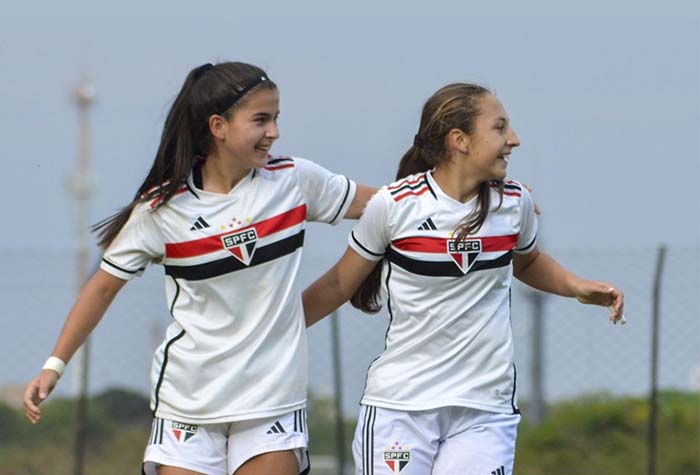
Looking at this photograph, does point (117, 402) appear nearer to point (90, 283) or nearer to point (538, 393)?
point (538, 393)

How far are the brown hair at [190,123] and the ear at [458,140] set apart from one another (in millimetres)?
589

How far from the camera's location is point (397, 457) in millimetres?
4352

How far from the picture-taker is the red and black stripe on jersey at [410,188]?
443 cm

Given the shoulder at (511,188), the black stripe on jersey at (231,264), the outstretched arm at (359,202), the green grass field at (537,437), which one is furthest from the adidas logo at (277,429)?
→ the green grass field at (537,437)

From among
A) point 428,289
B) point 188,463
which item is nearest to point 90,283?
point 188,463

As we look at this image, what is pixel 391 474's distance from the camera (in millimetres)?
4348

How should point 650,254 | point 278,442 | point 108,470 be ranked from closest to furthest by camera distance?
point 278,442 → point 650,254 → point 108,470

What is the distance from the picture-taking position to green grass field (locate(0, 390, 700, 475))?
29.5 feet

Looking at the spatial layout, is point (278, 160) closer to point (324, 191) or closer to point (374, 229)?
point (324, 191)

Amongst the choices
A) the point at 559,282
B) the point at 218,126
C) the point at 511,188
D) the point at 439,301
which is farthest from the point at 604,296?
the point at 218,126

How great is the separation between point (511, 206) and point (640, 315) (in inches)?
172

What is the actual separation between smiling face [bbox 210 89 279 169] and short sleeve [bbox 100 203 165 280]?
1.07 ft

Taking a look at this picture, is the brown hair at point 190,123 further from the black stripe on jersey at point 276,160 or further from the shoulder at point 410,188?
the shoulder at point 410,188

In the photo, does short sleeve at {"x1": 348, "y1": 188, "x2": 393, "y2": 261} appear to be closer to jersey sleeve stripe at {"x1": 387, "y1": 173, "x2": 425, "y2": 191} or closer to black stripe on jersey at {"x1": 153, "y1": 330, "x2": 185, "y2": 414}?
jersey sleeve stripe at {"x1": 387, "y1": 173, "x2": 425, "y2": 191}
